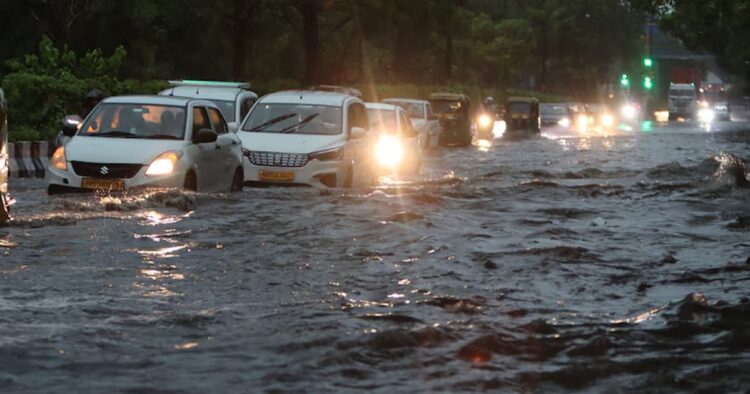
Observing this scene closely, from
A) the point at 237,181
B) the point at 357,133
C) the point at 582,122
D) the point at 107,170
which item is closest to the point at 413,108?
the point at 357,133

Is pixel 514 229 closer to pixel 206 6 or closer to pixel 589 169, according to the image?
pixel 589 169

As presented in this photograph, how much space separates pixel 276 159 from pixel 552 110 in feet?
168

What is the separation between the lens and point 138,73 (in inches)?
2089

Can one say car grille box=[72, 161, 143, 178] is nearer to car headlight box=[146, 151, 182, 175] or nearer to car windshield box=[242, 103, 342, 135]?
car headlight box=[146, 151, 182, 175]

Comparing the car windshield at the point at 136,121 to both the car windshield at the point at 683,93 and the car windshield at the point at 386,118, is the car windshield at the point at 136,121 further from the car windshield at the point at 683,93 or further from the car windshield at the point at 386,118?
the car windshield at the point at 683,93

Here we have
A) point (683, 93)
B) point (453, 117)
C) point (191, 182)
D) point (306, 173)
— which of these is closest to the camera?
point (191, 182)

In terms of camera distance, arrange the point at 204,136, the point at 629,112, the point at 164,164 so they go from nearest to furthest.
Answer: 1. the point at 164,164
2. the point at 204,136
3. the point at 629,112

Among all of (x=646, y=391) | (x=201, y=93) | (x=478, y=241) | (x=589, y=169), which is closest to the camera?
(x=646, y=391)

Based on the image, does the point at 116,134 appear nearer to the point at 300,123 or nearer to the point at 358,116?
the point at 300,123

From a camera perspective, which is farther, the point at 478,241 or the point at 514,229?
the point at 514,229

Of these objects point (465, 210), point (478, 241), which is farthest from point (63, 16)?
point (478, 241)

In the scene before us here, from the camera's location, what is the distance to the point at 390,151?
90.6 ft

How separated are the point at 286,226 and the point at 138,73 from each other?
37944 mm

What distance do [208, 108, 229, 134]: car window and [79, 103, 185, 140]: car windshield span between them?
92 cm
